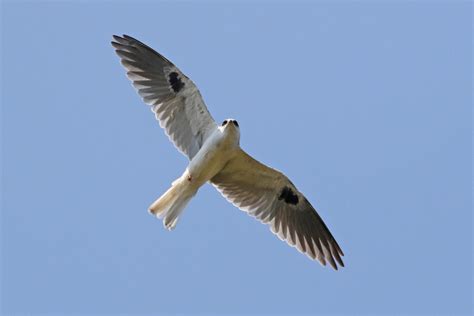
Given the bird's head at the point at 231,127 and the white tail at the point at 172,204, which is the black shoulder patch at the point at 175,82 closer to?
the bird's head at the point at 231,127

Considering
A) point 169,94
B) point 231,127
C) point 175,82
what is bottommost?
point 231,127

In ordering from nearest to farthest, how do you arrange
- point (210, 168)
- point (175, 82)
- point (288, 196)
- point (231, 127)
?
point (231, 127) → point (210, 168) → point (175, 82) → point (288, 196)

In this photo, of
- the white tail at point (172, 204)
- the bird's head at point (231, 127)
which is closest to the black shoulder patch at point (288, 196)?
the white tail at point (172, 204)

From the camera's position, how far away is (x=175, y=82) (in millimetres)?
13922

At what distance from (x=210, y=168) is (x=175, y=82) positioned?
1592 millimetres

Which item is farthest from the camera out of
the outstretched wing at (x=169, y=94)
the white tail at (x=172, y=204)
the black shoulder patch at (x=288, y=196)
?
the black shoulder patch at (x=288, y=196)

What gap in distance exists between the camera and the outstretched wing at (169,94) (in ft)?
45.0

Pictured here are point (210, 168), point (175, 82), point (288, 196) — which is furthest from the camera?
point (288, 196)

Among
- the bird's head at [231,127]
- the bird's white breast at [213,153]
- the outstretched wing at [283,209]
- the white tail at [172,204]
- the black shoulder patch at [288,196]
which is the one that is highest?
the black shoulder patch at [288,196]

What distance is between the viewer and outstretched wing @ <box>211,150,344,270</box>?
14.4 m

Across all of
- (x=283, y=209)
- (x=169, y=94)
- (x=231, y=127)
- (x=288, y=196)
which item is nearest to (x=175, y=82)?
(x=169, y=94)

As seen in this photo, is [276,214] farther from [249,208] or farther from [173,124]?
[173,124]

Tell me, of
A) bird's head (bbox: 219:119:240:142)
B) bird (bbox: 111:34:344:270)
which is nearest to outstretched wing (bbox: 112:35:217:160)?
bird (bbox: 111:34:344:270)

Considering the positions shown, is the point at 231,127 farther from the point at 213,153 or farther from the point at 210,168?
the point at 210,168
